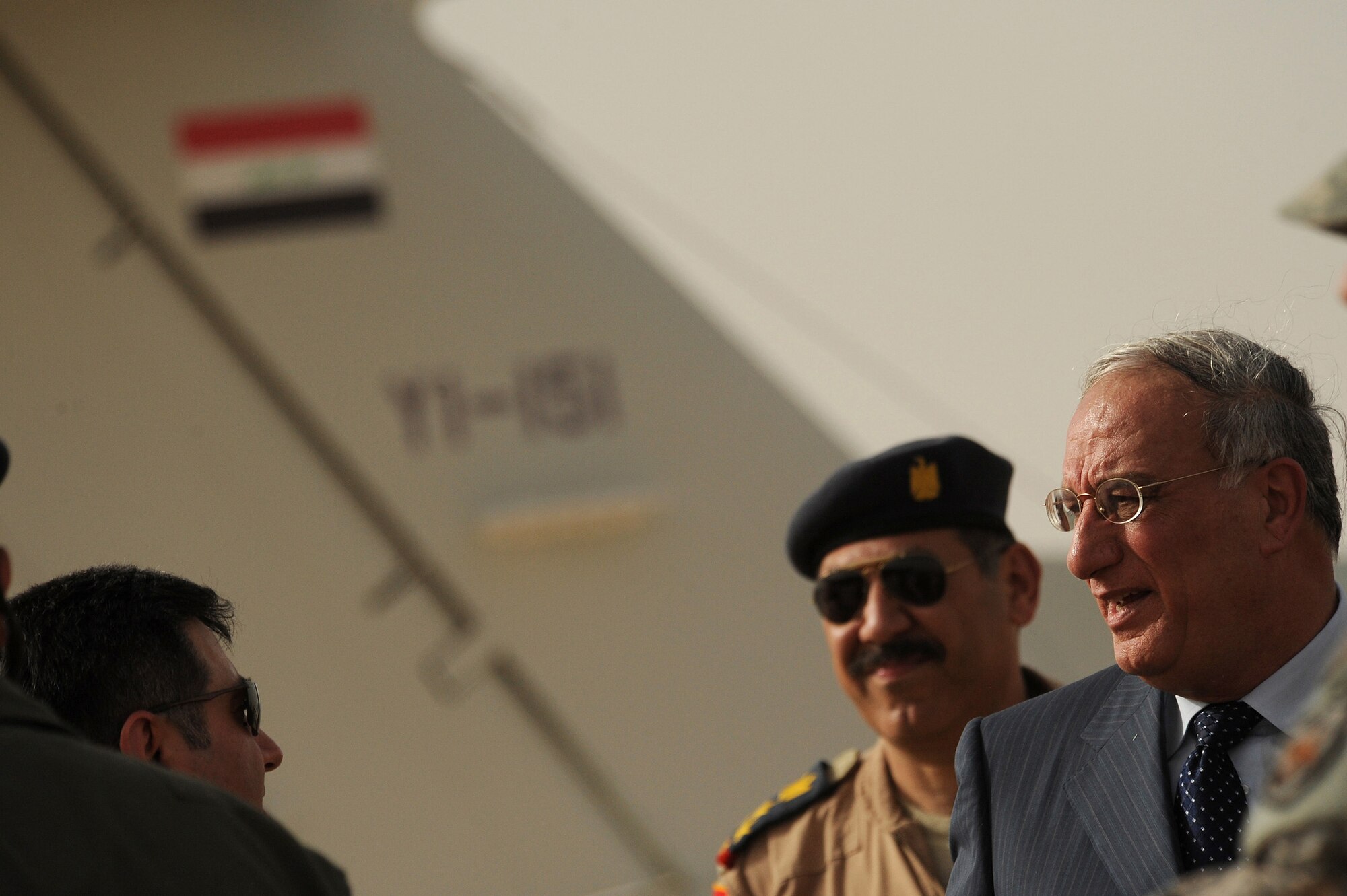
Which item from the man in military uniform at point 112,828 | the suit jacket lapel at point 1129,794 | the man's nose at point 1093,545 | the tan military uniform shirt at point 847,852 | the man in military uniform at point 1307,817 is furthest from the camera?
the tan military uniform shirt at point 847,852

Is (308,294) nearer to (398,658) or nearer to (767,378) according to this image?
(398,658)

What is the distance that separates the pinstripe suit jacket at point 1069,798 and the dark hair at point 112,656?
85 centimetres

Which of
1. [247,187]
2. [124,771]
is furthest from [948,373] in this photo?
[124,771]

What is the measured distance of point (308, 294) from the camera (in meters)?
3.13

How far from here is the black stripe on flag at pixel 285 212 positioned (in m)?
3.14

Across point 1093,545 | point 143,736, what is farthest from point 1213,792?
point 143,736

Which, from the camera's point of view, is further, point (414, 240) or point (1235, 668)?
point (414, 240)

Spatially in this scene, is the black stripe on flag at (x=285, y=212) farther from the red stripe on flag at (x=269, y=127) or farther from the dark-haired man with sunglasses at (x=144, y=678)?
the dark-haired man with sunglasses at (x=144, y=678)

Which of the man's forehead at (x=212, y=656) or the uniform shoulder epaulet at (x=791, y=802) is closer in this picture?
the man's forehead at (x=212, y=656)

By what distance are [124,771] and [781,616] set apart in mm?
2178

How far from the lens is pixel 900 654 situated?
82.4 inches

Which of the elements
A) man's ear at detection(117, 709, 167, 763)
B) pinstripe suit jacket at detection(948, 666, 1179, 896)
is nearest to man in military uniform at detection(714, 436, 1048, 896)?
pinstripe suit jacket at detection(948, 666, 1179, 896)

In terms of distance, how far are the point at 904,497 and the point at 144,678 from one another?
1.14 metres

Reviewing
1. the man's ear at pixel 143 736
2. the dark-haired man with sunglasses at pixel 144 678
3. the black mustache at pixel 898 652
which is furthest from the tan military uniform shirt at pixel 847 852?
the man's ear at pixel 143 736
